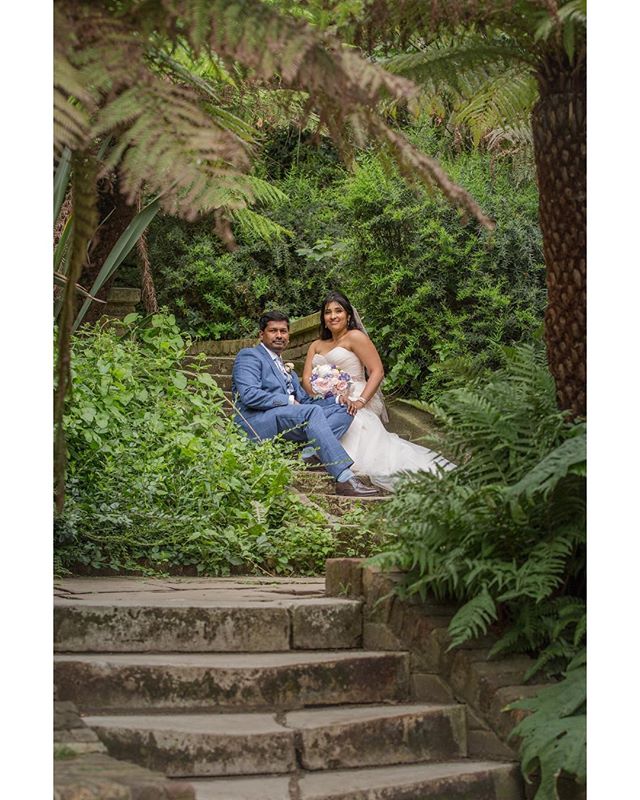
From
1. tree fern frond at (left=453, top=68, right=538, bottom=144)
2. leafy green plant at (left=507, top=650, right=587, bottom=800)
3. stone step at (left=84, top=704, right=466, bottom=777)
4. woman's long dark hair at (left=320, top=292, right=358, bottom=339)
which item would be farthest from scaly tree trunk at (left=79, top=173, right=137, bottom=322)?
leafy green plant at (left=507, top=650, right=587, bottom=800)

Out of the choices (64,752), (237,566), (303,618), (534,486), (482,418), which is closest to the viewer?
(64,752)

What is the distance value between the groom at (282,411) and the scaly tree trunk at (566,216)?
13.6 ft

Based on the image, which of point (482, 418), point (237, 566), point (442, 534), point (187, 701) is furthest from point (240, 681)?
point (237, 566)

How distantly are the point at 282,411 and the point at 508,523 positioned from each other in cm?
476

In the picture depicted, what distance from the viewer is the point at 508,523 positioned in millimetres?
4484

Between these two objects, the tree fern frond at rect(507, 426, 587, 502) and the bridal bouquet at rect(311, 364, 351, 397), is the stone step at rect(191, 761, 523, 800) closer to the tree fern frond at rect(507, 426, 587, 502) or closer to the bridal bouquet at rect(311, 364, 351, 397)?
the tree fern frond at rect(507, 426, 587, 502)

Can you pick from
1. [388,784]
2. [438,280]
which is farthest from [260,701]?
[438,280]

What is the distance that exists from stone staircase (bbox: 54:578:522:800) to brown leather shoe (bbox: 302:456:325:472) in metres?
3.60

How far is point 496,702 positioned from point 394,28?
282cm

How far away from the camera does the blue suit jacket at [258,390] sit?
9086mm

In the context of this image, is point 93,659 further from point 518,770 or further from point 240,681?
point 518,770

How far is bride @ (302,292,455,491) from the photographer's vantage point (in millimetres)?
9383

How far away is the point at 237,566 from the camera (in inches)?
264

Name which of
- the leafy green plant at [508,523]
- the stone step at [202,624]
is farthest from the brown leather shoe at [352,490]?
the leafy green plant at [508,523]
